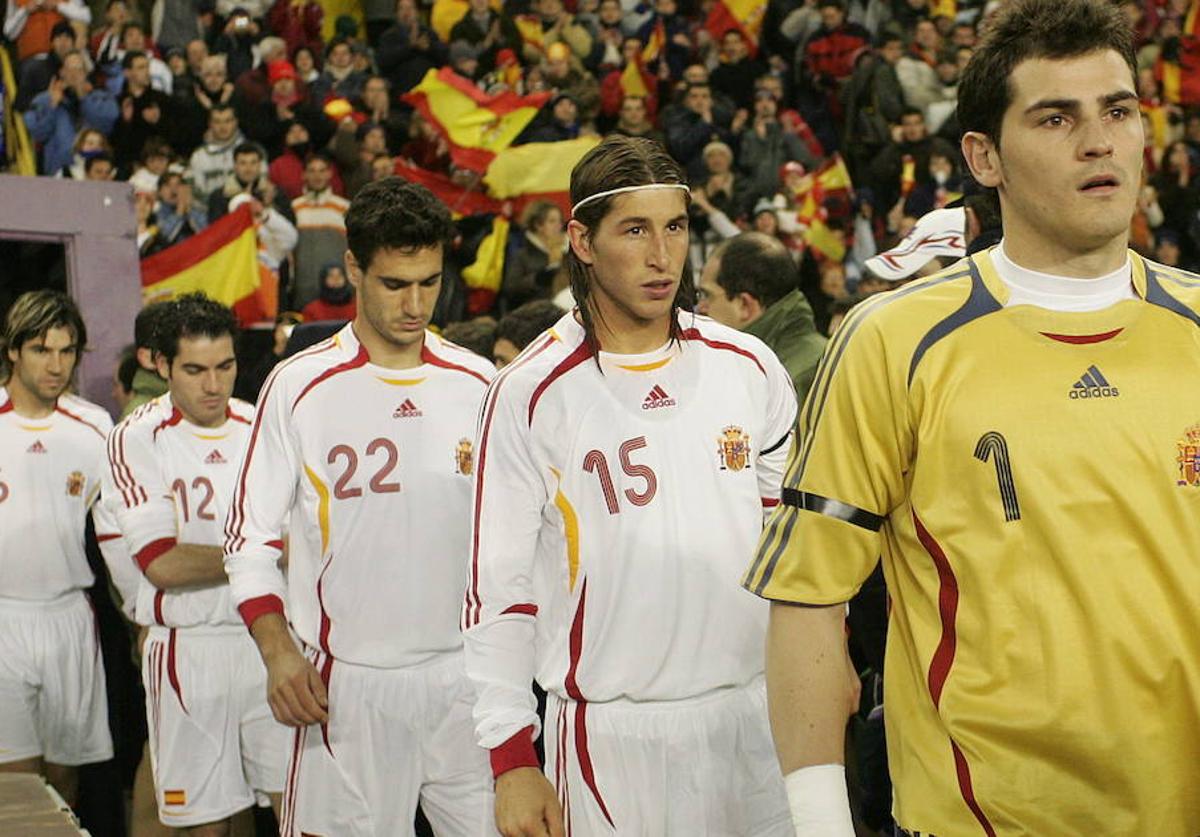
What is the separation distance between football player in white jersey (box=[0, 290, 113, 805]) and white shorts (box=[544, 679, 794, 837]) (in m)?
3.97

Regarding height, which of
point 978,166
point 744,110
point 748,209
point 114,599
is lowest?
point 114,599

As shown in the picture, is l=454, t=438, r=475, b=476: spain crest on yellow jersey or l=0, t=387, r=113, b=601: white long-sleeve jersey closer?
l=454, t=438, r=475, b=476: spain crest on yellow jersey

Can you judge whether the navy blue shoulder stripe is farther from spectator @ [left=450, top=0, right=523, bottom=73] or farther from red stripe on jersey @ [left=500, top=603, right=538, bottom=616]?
spectator @ [left=450, top=0, right=523, bottom=73]

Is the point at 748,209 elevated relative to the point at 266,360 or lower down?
elevated

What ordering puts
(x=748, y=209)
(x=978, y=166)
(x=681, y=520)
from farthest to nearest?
(x=748, y=209) → (x=681, y=520) → (x=978, y=166)

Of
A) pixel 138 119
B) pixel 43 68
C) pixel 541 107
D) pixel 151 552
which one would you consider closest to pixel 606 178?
pixel 151 552

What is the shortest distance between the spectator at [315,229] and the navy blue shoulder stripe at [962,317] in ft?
32.3

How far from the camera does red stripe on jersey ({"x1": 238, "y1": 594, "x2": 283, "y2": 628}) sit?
4809 millimetres

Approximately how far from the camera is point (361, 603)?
4965 millimetres

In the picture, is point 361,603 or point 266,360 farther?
point 266,360

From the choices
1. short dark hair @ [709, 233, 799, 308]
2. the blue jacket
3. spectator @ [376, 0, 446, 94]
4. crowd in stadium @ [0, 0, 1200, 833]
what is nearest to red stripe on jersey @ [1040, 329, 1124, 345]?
short dark hair @ [709, 233, 799, 308]

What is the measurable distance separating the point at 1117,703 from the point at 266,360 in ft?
26.5

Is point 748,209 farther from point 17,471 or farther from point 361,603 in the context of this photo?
point 361,603

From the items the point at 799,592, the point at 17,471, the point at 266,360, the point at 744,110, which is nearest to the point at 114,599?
the point at 17,471
